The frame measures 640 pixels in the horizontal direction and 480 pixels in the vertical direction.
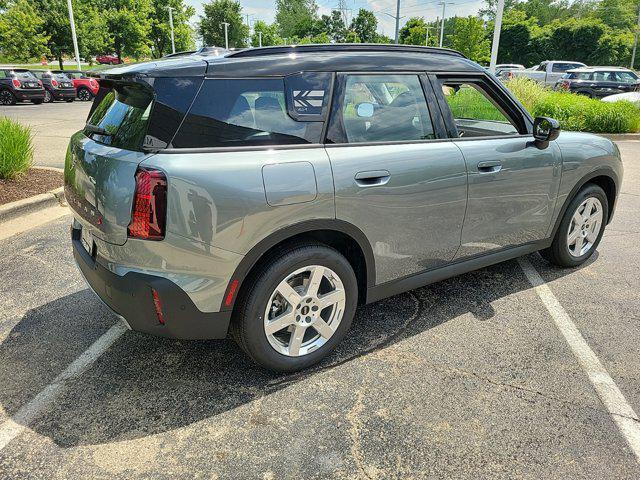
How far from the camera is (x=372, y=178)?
2.83m

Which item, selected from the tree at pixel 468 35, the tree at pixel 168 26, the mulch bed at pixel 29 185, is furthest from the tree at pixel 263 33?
the mulch bed at pixel 29 185

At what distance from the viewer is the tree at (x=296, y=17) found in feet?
340

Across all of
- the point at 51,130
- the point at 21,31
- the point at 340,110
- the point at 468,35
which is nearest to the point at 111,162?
the point at 340,110

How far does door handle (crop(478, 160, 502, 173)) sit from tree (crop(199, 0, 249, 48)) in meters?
75.5

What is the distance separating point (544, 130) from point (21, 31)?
3910 cm

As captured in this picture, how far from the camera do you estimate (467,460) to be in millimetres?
2273

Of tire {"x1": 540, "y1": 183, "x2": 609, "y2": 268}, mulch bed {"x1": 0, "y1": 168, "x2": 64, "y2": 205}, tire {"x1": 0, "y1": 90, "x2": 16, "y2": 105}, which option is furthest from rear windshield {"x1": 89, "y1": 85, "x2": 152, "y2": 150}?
tire {"x1": 0, "y1": 90, "x2": 16, "y2": 105}

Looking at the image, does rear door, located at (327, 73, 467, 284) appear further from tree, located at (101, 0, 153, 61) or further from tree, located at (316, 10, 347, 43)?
tree, located at (316, 10, 347, 43)

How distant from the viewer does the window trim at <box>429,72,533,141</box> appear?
328 cm

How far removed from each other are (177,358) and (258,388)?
0.61 metres

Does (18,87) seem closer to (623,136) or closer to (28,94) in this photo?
(28,94)

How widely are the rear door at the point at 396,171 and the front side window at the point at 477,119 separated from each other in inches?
12.3

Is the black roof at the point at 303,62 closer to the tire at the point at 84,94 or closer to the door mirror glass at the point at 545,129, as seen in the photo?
the door mirror glass at the point at 545,129

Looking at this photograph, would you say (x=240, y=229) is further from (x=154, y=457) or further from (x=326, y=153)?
(x=154, y=457)
